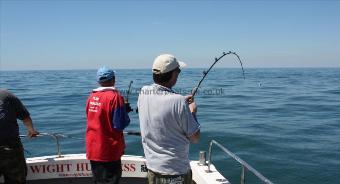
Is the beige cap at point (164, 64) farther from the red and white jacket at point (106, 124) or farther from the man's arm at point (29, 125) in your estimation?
the man's arm at point (29, 125)

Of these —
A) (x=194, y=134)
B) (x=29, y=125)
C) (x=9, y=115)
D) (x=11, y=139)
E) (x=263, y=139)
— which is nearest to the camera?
(x=194, y=134)

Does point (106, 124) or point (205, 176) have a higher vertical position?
point (106, 124)

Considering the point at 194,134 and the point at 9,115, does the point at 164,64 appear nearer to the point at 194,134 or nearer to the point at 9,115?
the point at 194,134

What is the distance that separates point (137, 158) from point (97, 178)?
164 centimetres

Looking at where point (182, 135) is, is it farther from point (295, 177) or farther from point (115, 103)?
point (295, 177)

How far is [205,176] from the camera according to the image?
499cm

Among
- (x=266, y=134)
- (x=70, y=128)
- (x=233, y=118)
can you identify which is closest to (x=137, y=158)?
(x=266, y=134)

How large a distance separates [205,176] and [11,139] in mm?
2415

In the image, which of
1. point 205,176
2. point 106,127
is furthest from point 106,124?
point 205,176

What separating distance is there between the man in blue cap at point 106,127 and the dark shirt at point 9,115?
94 cm

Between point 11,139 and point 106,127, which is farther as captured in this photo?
point 11,139

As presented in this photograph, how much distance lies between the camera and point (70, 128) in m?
17.2

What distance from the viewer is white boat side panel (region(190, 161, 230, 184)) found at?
4805 mm

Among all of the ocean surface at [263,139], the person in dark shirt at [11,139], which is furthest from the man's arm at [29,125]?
the ocean surface at [263,139]
